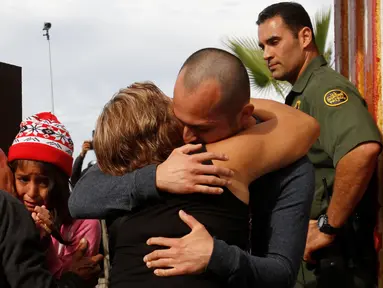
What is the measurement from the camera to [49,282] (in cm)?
203

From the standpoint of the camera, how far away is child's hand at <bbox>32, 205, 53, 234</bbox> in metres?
2.51

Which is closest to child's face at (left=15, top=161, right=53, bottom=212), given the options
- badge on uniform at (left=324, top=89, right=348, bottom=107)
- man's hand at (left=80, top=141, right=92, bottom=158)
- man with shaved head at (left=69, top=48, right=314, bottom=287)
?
man with shaved head at (left=69, top=48, right=314, bottom=287)

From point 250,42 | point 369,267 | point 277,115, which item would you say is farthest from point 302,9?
point 250,42

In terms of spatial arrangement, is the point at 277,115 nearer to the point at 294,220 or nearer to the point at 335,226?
the point at 294,220

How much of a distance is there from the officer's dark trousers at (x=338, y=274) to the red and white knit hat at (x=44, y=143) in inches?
47.5

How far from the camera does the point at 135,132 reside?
1.66 metres

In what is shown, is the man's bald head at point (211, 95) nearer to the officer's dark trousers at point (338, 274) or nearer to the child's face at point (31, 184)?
the child's face at point (31, 184)

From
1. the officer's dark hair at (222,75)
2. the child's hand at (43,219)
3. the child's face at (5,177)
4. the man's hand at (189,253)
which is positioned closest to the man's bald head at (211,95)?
the officer's dark hair at (222,75)

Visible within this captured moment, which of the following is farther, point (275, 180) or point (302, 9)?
point (302, 9)

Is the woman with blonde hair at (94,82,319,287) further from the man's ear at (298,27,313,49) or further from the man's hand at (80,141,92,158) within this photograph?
the man's hand at (80,141,92,158)

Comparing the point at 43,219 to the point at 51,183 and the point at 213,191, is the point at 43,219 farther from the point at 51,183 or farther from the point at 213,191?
the point at 213,191

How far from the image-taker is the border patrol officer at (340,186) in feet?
9.68

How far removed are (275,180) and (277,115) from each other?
18 centimetres

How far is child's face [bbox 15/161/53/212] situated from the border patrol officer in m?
1.22
